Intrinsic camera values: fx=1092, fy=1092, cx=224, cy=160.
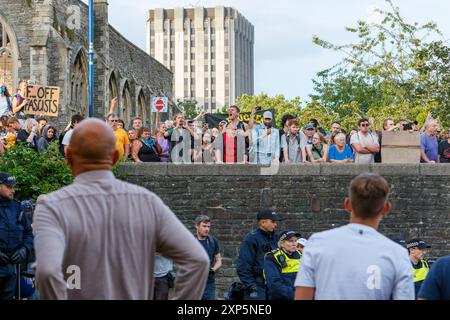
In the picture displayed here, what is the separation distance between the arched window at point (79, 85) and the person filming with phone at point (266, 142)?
20036mm

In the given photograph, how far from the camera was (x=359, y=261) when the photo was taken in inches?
210

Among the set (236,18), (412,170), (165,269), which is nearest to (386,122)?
(412,170)

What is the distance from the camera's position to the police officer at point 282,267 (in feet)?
38.0

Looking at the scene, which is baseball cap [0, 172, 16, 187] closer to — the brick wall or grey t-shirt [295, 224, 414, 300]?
grey t-shirt [295, 224, 414, 300]

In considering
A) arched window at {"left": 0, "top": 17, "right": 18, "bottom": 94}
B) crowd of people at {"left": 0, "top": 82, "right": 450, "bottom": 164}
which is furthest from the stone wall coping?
arched window at {"left": 0, "top": 17, "right": 18, "bottom": 94}

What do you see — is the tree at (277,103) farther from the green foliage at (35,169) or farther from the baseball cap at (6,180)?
the baseball cap at (6,180)

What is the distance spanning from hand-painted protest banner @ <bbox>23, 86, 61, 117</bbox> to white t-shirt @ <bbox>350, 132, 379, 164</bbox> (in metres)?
6.60

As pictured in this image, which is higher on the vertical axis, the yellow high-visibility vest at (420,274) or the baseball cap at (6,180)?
the baseball cap at (6,180)

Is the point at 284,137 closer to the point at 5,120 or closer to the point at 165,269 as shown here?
the point at 5,120

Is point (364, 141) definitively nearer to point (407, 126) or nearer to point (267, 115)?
point (407, 126)

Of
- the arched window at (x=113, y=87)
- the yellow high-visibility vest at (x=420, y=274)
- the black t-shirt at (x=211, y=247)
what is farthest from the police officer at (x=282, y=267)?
the arched window at (x=113, y=87)

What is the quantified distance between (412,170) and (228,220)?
365cm

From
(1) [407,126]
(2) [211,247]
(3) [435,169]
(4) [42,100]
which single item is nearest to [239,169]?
(1) [407,126]

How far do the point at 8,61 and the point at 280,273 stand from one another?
28496mm
